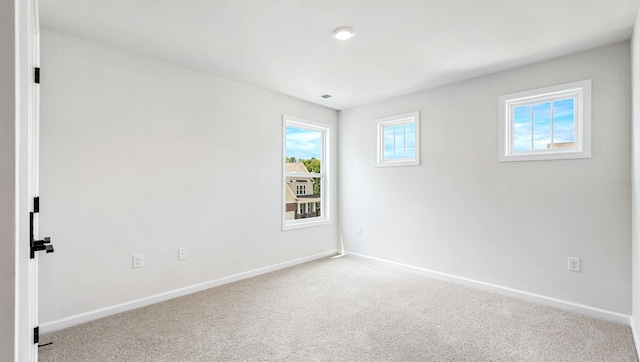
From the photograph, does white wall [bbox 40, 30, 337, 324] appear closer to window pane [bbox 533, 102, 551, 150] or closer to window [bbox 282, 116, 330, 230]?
window [bbox 282, 116, 330, 230]

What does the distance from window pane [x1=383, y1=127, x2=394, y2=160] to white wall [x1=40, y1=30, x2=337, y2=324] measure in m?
1.59

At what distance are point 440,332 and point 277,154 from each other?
2.75 meters

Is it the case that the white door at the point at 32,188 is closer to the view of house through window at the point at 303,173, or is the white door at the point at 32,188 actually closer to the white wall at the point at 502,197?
the view of house through window at the point at 303,173

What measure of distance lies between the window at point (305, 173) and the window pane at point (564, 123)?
2.86 m

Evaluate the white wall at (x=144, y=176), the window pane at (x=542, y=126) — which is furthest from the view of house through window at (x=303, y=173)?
the window pane at (x=542, y=126)

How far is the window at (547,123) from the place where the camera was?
9.25 feet

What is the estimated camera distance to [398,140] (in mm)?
4355

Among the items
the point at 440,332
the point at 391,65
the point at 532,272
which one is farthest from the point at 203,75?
the point at 532,272

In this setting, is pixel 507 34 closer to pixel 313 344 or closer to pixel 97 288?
pixel 313 344

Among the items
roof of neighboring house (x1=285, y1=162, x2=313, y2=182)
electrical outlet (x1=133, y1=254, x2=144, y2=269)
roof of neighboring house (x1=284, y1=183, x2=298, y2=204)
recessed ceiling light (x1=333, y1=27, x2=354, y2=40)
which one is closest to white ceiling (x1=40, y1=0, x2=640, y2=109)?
recessed ceiling light (x1=333, y1=27, x2=354, y2=40)

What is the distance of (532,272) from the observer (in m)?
3.10

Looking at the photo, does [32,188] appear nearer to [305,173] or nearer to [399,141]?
[305,173]

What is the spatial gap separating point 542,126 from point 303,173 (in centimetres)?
293

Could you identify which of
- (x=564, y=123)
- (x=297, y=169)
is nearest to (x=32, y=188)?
(x=297, y=169)
